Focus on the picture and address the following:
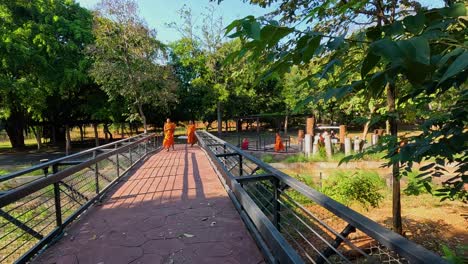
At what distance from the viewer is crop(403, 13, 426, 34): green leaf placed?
1.01m

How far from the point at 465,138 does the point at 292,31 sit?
4.62 feet

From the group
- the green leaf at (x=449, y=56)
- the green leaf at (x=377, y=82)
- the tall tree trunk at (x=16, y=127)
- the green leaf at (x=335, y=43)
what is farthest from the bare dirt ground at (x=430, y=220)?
the tall tree trunk at (x=16, y=127)

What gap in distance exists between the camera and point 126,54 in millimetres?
19766

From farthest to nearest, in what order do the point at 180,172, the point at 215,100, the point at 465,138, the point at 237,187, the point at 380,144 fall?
the point at 215,100
the point at 180,172
the point at 380,144
the point at 237,187
the point at 465,138

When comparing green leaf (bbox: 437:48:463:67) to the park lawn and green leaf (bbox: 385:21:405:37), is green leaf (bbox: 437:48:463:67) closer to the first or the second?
green leaf (bbox: 385:21:405:37)

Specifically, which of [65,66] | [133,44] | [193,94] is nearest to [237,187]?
[133,44]

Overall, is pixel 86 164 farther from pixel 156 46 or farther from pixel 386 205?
pixel 156 46

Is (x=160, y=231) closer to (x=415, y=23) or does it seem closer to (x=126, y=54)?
(x=415, y=23)

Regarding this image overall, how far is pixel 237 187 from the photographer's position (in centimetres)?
300

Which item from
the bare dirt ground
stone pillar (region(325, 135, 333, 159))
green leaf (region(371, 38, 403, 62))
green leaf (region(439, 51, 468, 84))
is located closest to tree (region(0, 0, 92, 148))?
stone pillar (region(325, 135, 333, 159))

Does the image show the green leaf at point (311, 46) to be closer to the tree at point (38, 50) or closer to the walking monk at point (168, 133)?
the walking monk at point (168, 133)

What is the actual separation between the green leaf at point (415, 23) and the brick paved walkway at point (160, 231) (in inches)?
105

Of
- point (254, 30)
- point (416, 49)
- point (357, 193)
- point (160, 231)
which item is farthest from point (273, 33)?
point (357, 193)

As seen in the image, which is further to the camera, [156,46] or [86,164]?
[156,46]
